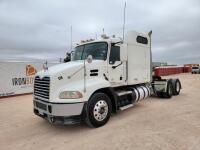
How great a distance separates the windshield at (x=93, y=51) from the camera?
6309mm

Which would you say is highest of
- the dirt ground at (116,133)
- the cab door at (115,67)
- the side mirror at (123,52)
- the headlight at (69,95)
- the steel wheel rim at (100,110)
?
the side mirror at (123,52)

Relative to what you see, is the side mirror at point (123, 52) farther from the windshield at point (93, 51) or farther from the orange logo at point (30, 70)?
the orange logo at point (30, 70)

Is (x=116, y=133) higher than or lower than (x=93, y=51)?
lower

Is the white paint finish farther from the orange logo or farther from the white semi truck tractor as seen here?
the orange logo

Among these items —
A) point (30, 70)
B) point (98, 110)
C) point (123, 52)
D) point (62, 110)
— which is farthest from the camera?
point (30, 70)

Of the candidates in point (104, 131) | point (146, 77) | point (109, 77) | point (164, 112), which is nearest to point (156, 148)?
point (104, 131)

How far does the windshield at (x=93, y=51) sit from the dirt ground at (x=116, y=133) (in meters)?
2.23

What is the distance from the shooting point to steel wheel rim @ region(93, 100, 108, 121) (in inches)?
219

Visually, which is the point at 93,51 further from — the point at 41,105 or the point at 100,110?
the point at 41,105

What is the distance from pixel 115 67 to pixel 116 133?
2360mm

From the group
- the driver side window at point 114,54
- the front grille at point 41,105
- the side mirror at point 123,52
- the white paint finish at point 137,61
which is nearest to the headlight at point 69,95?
the front grille at point 41,105

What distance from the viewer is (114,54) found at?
650 centimetres

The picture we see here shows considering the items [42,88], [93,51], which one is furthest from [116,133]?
[93,51]

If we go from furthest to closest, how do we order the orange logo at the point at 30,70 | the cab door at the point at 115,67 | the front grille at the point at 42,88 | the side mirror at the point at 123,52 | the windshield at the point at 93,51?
the orange logo at the point at 30,70
the side mirror at the point at 123,52
the cab door at the point at 115,67
the windshield at the point at 93,51
the front grille at the point at 42,88
